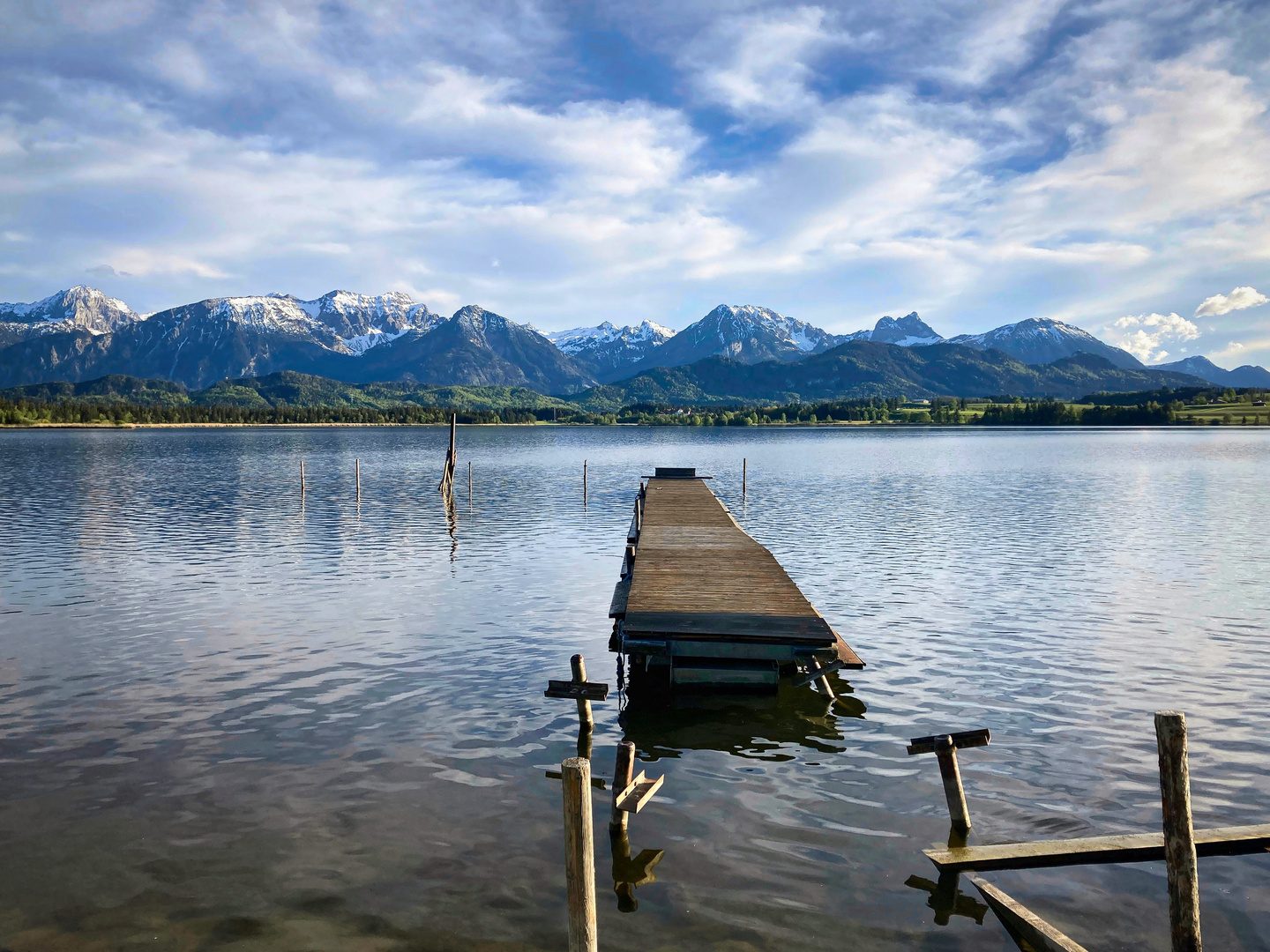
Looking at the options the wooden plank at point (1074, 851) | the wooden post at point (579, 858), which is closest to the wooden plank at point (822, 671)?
the wooden plank at point (1074, 851)

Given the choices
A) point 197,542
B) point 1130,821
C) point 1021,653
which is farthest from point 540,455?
point 1130,821

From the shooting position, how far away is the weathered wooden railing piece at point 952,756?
44.6ft

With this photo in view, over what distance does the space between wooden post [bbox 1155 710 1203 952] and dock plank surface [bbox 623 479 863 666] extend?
9.13m

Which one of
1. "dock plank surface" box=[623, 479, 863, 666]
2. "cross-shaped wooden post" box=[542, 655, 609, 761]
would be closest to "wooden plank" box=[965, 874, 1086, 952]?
"cross-shaped wooden post" box=[542, 655, 609, 761]

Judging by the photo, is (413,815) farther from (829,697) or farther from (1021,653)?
(1021,653)

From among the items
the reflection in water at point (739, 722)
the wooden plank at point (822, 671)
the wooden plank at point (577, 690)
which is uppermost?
the wooden plank at point (577, 690)

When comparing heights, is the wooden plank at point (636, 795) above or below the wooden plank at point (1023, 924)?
above

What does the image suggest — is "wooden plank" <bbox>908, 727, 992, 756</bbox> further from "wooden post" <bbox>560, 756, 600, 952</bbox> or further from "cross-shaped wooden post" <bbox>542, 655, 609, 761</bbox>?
"wooden post" <bbox>560, 756, 600, 952</bbox>

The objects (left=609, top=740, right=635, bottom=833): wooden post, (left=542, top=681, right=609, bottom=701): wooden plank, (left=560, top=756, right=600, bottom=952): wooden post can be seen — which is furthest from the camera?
(left=542, top=681, right=609, bottom=701): wooden plank

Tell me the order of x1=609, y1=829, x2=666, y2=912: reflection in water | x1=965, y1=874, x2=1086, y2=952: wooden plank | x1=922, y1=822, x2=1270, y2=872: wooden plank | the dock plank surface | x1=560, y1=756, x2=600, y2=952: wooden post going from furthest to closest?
the dock plank surface
x1=922, y1=822, x2=1270, y2=872: wooden plank
x1=609, y1=829, x2=666, y2=912: reflection in water
x1=965, y1=874, x2=1086, y2=952: wooden plank
x1=560, y1=756, x2=600, y2=952: wooden post

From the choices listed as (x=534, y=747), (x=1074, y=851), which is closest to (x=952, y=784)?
(x=1074, y=851)

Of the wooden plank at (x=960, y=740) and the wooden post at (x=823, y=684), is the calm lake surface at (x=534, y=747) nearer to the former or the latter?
the wooden post at (x=823, y=684)

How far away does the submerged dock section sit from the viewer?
20.0 m

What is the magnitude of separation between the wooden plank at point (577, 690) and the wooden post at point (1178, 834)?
9432mm
